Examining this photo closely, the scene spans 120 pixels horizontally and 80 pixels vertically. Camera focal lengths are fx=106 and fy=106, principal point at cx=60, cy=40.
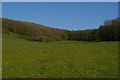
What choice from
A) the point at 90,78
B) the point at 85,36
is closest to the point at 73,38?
the point at 85,36

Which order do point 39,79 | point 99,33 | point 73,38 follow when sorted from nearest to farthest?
point 39,79 → point 99,33 → point 73,38

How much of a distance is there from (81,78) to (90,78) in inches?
18.9

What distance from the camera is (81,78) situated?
5551mm

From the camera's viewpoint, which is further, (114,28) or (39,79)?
(114,28)

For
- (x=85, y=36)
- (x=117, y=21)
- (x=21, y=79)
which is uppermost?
(x=117, y=21)

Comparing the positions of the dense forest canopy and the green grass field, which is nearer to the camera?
the green grass field

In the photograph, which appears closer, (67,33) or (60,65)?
(60,65)

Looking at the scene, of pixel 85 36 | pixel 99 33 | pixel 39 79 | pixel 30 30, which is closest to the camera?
pixel 39 79

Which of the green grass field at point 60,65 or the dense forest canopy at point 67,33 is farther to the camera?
the dense forest canopy at point 67,33

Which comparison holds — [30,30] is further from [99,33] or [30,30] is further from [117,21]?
[117,21]

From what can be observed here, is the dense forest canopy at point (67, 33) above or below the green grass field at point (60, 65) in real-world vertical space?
above

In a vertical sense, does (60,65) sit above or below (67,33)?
below

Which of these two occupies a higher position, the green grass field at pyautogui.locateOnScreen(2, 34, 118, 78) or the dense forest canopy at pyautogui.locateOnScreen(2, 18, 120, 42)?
the dense forest canopy at pyautogui.locateOnScreen(2, 18, 120, 42)

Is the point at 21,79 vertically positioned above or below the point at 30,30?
below
